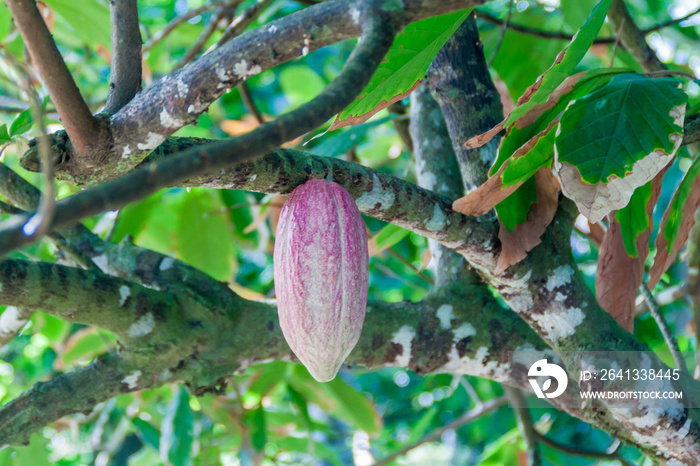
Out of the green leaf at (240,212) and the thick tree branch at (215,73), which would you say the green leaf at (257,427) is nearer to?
the green leaf at (240,212)

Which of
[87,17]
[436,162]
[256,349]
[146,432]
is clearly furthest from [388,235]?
[146,432]

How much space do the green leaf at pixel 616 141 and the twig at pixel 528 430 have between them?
0.76 m

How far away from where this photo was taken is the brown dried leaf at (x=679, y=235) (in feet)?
2.21

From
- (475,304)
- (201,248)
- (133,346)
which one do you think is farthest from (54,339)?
(475,304)

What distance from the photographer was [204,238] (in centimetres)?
141

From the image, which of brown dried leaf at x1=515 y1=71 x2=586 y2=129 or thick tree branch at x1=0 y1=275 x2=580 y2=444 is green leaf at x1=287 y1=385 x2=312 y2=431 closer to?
thick tree branch at x1=0 y1=275 x2=580 y2=444

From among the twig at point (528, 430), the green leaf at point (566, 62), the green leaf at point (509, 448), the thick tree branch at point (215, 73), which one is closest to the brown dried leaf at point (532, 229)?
the green leaf at point (566, 62)

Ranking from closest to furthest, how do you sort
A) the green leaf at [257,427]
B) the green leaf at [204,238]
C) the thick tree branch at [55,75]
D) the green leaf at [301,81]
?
the thick tree branch at [55,75] → the green leaf at [257,427] → the green leaf at [204,238] → the green leaf at [301,81]

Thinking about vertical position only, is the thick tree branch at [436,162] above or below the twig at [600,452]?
above

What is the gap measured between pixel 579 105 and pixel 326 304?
0.30 meters

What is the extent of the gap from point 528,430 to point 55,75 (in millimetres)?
1080

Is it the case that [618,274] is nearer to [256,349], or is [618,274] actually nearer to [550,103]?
[550,103]

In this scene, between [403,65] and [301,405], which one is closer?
[403,65]

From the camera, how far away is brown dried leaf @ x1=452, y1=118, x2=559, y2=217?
578 mm
